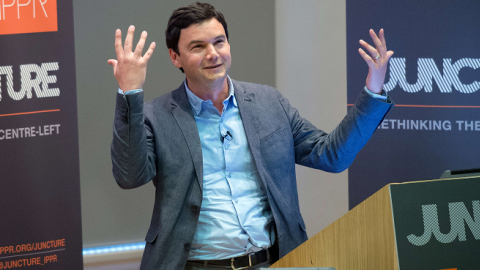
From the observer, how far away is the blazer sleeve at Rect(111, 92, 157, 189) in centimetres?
157

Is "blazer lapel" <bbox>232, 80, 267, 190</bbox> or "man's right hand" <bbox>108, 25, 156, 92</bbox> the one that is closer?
"man's right hand" <bbox>108, 25, 156, 92</bbox>

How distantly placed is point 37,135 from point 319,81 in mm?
2004

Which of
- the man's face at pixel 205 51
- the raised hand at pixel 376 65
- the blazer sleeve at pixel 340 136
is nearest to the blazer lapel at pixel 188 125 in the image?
the man's face at pixel 205 51

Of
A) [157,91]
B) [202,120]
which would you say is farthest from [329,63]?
[202,120]

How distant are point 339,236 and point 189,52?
980 millimetres

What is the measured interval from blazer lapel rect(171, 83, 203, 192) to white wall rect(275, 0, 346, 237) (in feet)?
5.59

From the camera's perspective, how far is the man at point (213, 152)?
5.26 ft

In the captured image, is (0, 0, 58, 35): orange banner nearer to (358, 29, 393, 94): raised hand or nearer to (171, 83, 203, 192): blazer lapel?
(171, 83, 203, 192): blazer lapel

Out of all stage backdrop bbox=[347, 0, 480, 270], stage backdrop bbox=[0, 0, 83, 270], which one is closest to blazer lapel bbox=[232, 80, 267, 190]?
stage backdrop bbox=[347, 0, 480, 270]

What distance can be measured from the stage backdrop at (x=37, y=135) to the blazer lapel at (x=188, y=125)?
1052 millimetres

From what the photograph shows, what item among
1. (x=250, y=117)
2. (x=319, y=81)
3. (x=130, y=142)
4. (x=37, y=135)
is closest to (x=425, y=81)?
(x=319, y=81)

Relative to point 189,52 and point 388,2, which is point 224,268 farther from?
point 388,2

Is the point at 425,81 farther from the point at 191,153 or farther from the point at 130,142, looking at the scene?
the point at 130,142

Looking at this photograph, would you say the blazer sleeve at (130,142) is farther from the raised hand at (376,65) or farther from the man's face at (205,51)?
the raised hand at (376,65)
